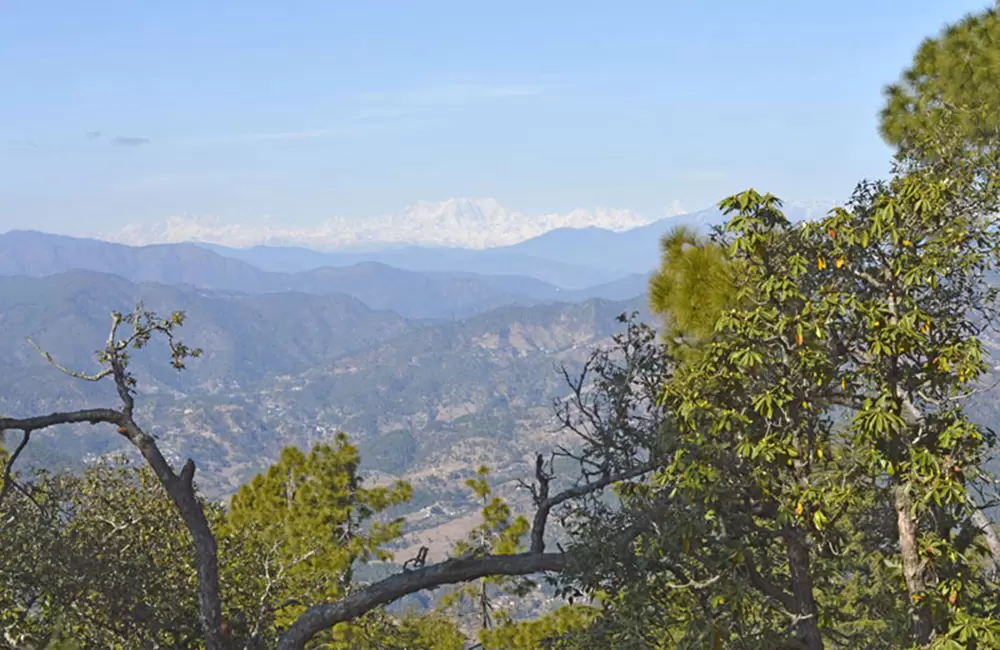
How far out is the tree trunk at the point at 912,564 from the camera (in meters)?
7.61

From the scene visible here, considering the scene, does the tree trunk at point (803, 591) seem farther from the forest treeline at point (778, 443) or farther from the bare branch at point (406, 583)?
the bare branch at point (406, 583)

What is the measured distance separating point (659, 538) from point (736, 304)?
94.5 inches

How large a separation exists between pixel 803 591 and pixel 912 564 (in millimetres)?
1350

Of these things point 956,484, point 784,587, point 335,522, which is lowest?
point 335,522

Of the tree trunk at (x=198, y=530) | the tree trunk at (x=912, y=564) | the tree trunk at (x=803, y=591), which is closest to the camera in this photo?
the tree trunk at (x=912, y=564)

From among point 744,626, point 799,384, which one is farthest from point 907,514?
point 744,626

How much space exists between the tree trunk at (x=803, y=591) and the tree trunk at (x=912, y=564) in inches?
39.9

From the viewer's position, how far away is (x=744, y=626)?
8.77 metres

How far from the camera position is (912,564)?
7668 mm

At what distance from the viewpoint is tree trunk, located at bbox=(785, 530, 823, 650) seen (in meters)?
8.61

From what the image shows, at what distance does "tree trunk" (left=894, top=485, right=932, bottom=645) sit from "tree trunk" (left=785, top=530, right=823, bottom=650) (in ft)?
3.33

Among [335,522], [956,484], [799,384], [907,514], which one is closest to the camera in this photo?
[956,484]

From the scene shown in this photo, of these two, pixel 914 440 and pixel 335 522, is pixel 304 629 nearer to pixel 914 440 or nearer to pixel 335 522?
pixel 914 440

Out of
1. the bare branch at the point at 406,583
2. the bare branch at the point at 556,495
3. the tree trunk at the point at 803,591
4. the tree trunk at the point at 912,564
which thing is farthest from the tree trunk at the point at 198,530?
the tree trunk at the point at 912,564
